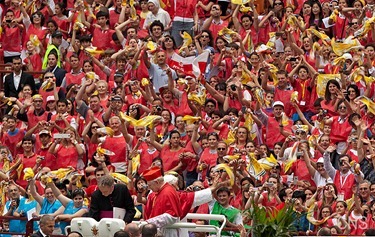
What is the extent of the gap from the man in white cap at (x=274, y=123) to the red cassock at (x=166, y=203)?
7.05 m

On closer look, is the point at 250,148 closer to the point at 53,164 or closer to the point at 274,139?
the point at 274,139

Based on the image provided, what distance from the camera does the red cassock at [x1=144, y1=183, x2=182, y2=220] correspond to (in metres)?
17.9

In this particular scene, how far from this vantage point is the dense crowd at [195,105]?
74.1 feet

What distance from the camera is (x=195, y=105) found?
25.7 m

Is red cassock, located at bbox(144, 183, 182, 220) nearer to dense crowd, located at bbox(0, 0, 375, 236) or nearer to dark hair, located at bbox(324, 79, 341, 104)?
dense crowd, located at bbox(0, 0, 375, 236)

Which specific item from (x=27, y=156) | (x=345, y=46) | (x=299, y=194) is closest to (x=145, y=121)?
(x=27, y=156)

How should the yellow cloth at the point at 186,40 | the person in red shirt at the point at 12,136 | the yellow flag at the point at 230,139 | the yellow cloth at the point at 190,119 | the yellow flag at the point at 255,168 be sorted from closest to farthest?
1. the yellow flag at the point at 255,168
2. the yellow flag at the point at 230,139
3. the yellow cloth at the point at 190,119
4. the person in red shirt at the point at 12,136
5. the yellow cloth at the point at 186,40

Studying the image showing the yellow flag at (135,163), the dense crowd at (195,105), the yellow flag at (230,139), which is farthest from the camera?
the yellow flag at (230,139)

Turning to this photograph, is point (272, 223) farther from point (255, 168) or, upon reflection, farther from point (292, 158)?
point (292, 158)

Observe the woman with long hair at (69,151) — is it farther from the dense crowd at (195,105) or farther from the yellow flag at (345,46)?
the yellow flag at (345,46)

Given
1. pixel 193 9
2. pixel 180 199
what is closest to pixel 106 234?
pixel 180 199

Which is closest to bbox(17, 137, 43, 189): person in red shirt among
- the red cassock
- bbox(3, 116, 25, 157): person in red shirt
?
bbox(3, 116, 25, 157): person in red shirt

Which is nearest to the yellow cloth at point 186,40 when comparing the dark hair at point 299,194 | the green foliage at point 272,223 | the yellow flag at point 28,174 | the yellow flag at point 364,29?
the yellow flag at point 364,29

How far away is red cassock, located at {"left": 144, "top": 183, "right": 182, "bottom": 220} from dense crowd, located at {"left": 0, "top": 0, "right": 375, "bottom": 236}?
1889 millimetres
